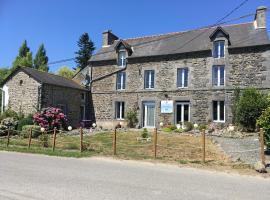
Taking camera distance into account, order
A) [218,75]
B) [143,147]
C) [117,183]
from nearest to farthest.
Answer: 1. [117,183]
2. [143,147]
3. [218,75]

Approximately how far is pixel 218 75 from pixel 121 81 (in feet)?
26.8

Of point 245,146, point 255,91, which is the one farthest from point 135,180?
point 255,91

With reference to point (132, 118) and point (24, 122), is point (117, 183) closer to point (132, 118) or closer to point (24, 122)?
point (24, 122)

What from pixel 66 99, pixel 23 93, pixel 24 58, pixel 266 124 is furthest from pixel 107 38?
pixel 24 58

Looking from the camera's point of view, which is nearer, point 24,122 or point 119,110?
point 24,122

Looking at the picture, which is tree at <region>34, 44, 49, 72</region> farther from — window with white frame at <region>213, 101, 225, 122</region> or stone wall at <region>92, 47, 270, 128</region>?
window with white frame at <region>213, 101, 225, 122</region>

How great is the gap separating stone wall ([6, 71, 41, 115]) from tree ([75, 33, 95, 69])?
2892 cm

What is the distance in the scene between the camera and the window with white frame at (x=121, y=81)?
88.7 feet

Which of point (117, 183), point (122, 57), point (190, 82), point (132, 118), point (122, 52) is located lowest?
point (117, 183)

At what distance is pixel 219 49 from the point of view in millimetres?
23266

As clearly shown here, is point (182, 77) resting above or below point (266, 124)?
above

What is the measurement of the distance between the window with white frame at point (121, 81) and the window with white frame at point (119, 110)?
1.28 m

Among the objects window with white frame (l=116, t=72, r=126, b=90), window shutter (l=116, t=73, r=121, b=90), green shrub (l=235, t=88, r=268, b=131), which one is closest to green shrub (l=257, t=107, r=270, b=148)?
green shrub (l=235, t=88, r=268, b=131)

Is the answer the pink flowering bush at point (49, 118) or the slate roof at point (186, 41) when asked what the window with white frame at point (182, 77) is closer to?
the slate roof at point (186, 41)
